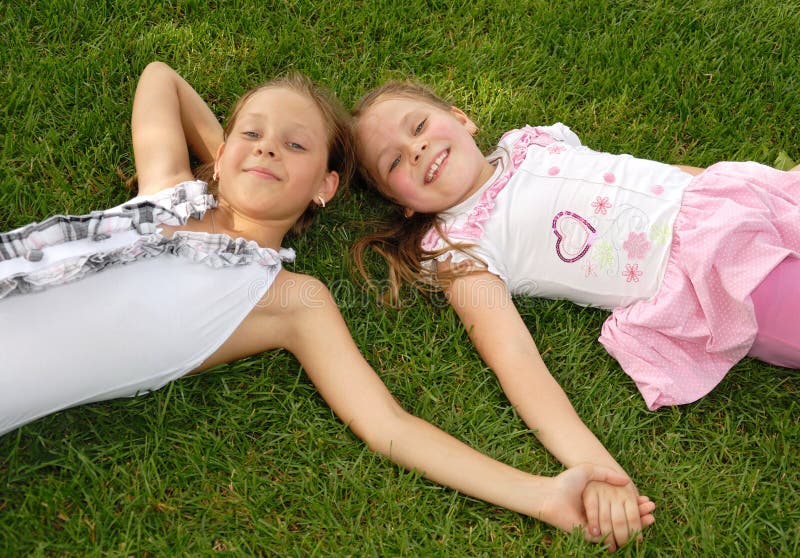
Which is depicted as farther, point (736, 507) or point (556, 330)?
point (556, 330)

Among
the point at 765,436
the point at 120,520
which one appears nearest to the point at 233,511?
the point at 120,520

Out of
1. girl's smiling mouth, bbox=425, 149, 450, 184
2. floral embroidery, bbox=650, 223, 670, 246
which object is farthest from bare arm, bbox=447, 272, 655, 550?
floral embroidery, bbox=650, 223, 670, 246

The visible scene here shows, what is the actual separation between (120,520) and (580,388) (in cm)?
142

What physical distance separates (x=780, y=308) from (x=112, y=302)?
→ 1975 mm

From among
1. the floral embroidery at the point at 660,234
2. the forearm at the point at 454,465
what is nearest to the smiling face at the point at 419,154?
the floral embroidery at the point at 660,234

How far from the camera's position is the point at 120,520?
76.8 inches

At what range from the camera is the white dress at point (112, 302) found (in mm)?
1950

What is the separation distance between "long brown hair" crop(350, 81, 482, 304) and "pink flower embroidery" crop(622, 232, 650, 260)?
0.53 m

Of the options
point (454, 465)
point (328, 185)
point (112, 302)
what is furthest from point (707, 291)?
point (112, 302)

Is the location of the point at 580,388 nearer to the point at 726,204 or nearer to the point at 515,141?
the point at 726,204

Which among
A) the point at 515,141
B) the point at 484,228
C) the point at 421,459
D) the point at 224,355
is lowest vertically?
the point at 421,459

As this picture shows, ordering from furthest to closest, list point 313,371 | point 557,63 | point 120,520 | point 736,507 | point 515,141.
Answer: point 557,63
point 515,141
point 313,371
point 736,507
point 120,520

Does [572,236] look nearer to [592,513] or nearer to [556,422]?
[556,422]

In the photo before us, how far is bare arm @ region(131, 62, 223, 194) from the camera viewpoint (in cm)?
248
